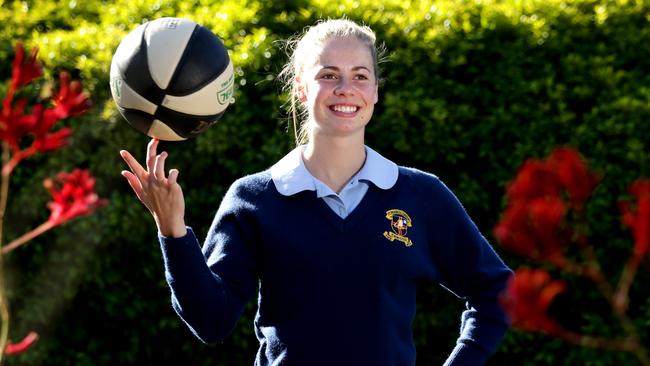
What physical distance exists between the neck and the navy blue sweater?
0.09m

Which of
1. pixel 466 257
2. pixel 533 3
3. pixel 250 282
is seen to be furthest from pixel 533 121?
pixel 250 282

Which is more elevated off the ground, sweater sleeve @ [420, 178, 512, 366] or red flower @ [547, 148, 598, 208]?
red flower @ [547, 148, 598, 208]

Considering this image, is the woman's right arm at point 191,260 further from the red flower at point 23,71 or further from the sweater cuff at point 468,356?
the red flower at point 23,71

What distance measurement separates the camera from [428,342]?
535 centimetres

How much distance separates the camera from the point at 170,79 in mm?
3254

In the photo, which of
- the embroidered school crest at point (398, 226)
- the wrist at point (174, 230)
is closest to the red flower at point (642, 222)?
the wrist at point (174, 230)

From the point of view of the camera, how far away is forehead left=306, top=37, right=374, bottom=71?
331cm

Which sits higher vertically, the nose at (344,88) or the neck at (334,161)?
the nose at (344,88)

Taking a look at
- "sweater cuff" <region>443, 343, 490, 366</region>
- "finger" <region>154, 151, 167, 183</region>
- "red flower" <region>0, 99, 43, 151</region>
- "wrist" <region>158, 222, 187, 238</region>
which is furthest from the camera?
"sweater cuff" <region>443, 343, 490, 366</region>

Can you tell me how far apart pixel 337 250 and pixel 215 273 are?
340 millimetres

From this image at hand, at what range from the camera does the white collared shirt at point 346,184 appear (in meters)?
3.30

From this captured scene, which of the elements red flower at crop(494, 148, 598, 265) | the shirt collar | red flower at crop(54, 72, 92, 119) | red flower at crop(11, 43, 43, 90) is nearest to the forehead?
the shirt collar

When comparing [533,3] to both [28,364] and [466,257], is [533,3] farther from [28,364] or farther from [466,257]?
[28,364]

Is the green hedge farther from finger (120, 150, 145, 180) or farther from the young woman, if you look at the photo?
finger (120, 150, 145, 180)
